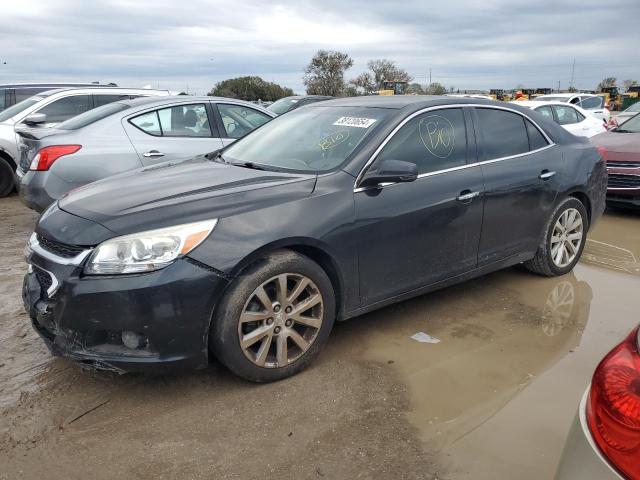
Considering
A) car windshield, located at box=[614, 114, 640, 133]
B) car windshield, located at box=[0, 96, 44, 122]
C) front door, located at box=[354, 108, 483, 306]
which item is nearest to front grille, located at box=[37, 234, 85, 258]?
front door, located at box=[354, 108, 483, 306]

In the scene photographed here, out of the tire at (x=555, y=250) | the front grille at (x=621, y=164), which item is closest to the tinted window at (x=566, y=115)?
the front grille at (x=621, y=164)

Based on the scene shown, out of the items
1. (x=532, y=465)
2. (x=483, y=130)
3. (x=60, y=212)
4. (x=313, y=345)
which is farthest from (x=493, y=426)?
(x=60, y=212)

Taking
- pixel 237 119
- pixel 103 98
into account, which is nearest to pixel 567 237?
pixel 237 119

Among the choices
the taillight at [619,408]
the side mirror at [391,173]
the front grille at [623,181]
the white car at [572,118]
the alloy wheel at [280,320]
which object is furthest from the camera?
the white car at [572,118]

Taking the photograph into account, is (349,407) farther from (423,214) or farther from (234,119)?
(234,119)

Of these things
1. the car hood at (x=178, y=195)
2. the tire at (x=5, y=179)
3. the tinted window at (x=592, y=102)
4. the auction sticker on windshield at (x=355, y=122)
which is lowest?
the tire at (x=5, y=179)

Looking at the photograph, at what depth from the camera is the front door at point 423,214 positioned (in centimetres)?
346

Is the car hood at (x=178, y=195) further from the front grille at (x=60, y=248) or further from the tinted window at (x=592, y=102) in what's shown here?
the tinted window at (x=592, y=102)

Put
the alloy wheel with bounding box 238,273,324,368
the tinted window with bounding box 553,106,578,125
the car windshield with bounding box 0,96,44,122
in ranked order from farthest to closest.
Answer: the tinted window with bounding box 553,106,578,125, the car windshield with bounding box 0,96,44,122, the alloy wheel with bounding box 238,273,324,368

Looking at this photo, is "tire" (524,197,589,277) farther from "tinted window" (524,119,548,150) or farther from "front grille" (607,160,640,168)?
"front grille" (607,160,640,168)

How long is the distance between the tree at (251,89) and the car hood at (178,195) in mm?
37542

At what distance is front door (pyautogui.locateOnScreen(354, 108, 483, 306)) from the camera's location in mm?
3463

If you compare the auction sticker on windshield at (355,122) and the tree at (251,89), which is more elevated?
the auction sticker on windshield at (355,122)

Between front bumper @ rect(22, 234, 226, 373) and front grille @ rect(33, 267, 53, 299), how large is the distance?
11 millimetres
